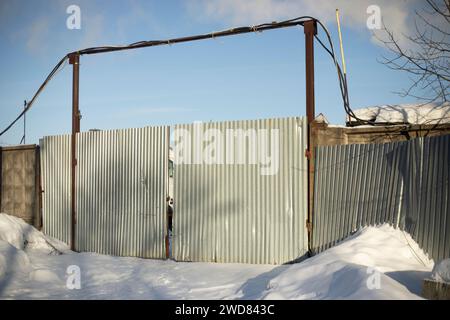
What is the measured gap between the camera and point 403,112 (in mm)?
10016

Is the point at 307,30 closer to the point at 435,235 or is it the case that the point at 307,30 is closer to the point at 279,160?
the point at 279,160

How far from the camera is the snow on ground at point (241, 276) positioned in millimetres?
5738

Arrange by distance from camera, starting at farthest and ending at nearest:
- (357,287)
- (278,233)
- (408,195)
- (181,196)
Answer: (181,196) → (278,233) → (408,195) → (357,287)

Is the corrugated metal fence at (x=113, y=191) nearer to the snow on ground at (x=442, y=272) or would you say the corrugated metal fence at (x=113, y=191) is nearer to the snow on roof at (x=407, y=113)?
the snow on roof at (x=407, y=113)

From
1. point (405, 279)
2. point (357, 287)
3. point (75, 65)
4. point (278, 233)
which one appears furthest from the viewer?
point (75, 65)

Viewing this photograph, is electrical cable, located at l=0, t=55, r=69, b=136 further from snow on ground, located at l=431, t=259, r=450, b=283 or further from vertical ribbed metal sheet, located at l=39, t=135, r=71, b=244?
snow on ground, located at l=431, t=259, r=450, b=283

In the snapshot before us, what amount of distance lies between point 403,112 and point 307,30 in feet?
9.87

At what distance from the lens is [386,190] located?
748cm

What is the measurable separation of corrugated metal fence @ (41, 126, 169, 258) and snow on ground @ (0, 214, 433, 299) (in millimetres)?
597

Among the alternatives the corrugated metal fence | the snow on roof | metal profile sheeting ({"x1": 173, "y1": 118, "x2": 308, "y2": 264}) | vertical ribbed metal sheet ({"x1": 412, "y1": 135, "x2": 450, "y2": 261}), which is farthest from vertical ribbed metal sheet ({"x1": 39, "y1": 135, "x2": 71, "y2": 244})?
vertical ribbed metal sheet ({"x1": 412, "y1": 135, "x2": 450, "y2": 261})

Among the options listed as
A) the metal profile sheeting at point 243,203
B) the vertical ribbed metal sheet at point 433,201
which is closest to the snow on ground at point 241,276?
the vertical ribbed metal sheet at point 433,201

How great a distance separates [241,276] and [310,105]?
137 inches
